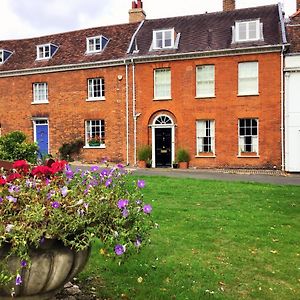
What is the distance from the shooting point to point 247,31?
24953 mm

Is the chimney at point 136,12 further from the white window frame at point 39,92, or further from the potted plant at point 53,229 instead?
the potted plant at point 53,229

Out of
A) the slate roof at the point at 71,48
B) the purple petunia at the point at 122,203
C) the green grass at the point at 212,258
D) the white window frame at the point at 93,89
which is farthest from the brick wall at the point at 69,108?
the purple petunia at the point at 122,203

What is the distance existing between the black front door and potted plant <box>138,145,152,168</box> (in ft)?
2.42

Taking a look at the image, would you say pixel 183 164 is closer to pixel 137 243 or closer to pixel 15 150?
pixel 15 150

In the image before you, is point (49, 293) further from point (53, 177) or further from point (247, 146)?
point (247, 146)

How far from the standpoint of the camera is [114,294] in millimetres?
5000

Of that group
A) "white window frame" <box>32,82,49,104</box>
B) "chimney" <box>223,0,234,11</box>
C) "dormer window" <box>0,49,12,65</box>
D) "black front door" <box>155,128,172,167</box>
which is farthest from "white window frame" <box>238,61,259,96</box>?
"dormer window" <box>0,49,12,65</box>

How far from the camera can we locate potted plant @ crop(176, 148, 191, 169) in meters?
25.0

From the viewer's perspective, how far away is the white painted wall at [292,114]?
23.4 m

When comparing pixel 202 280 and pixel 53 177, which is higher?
pixel 53 177

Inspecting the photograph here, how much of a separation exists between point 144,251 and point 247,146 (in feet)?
62.0

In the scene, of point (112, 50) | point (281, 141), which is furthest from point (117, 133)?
point (281, 141)

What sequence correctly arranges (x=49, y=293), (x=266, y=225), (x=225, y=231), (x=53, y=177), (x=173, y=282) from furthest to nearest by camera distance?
(x=266, y=225)
(x=225, y=231)
(x=173, y=282)
(x=53, y=177)
(x=49, y=293)

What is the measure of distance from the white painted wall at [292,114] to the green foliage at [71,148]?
13.8 m
